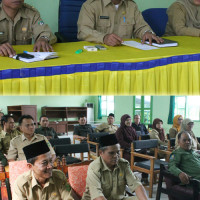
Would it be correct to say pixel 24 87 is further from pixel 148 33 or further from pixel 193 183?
pixel 193 183

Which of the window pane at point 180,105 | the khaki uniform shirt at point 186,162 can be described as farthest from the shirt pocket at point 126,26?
the window pane at point 180,105

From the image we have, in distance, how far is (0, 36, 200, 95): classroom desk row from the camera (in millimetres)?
1454

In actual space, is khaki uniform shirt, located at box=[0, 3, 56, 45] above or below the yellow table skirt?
above

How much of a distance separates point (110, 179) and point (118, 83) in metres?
0.98

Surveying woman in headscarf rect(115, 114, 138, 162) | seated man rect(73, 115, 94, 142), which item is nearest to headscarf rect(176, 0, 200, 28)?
woman in headscarf rect(115, 114, 138, 162)

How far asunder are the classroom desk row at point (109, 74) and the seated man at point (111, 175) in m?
0.73

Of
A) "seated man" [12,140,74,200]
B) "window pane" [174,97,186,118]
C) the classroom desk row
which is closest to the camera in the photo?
the classroom desk row

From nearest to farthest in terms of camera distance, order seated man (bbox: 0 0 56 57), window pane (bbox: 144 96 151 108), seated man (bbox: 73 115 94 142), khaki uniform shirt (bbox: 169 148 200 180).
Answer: seated man (bbox: 0 0 56 57), khaki uniform shirt (bbox: 169 148 200 180), seated man (bbox: 73 115 94 142), window pane (bbox: 144 96 151 108)

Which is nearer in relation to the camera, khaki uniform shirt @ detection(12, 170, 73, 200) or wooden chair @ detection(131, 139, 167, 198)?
khaki uniform shirt @ detection(12, 170, 73, 200)

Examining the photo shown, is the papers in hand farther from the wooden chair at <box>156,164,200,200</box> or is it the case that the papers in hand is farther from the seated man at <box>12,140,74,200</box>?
the wooden chair at <box>156,164,200,200</box>

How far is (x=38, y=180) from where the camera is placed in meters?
1.91

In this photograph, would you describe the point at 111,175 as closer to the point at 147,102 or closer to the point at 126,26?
the point at 126,26

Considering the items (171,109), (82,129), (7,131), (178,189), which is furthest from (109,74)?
(171,109)

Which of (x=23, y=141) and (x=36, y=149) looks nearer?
(x=36, y=149)
